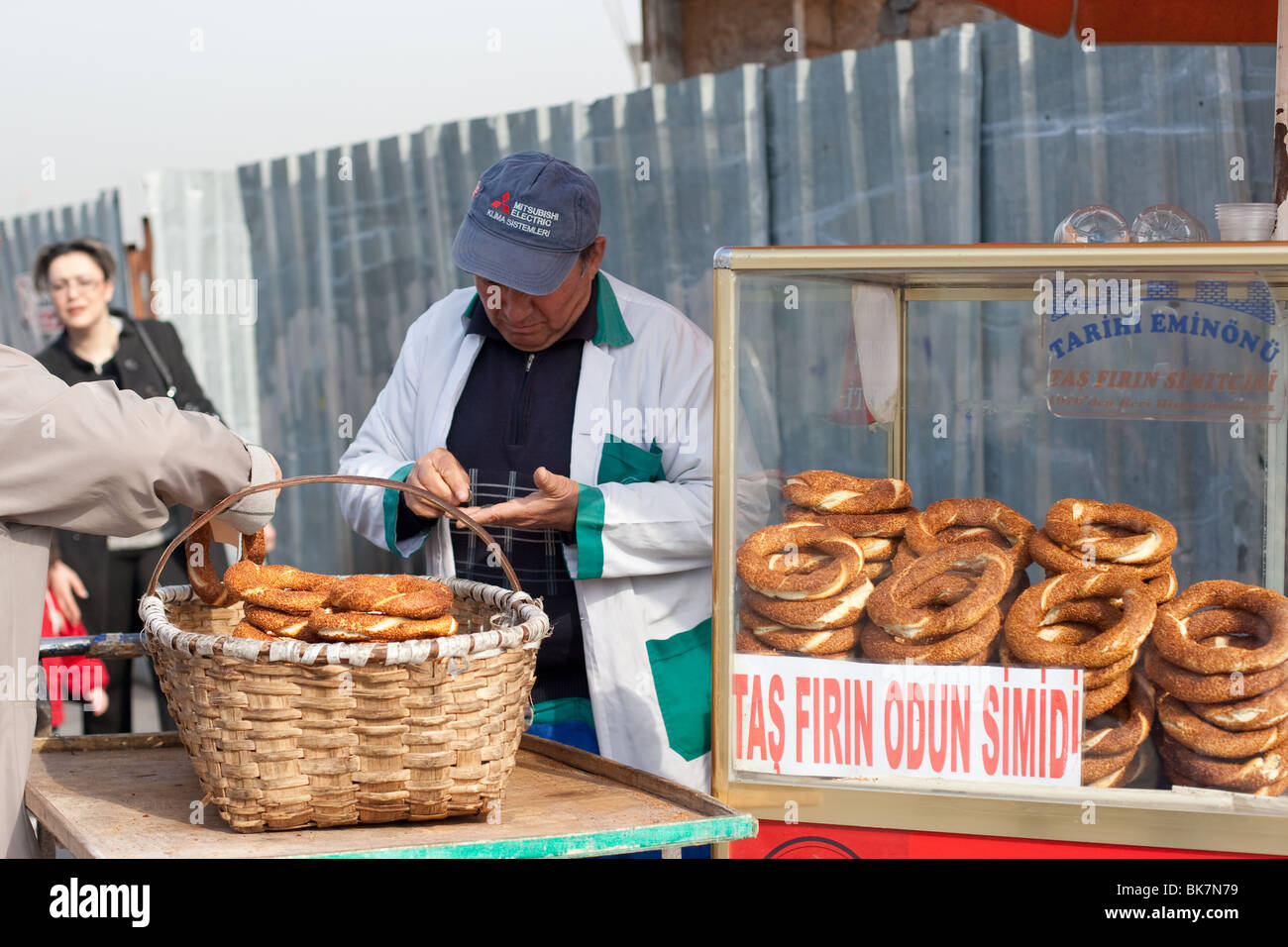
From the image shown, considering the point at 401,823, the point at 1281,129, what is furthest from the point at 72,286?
the point at 1281,129

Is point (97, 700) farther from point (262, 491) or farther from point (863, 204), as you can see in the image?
point (863, 204)

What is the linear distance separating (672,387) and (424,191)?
307cm

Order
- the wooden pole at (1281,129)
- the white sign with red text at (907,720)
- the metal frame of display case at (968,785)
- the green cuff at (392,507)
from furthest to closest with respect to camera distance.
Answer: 1. the green cuff at (392,507)
2. the wooden pole at (1281,129)
3. the white sign with red text at (907,720)
4. the metal frame of display case at (968,785)

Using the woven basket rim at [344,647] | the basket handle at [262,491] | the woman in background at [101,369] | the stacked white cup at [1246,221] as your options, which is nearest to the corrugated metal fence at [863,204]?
the stacked white cup at [1246,221]

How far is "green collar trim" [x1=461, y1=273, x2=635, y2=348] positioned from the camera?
262 cm

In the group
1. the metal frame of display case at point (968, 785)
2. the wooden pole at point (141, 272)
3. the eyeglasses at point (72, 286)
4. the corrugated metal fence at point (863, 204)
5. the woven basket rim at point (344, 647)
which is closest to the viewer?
the woven basket rim at point (344, 647)

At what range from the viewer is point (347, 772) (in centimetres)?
158

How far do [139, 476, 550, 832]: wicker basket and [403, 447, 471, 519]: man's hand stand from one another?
0.76 metres

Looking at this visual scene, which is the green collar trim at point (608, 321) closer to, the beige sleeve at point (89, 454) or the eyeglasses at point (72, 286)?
the beige sleeve at point (89, 454)

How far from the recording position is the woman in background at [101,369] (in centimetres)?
449

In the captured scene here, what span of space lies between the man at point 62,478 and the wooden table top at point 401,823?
0.44 feet

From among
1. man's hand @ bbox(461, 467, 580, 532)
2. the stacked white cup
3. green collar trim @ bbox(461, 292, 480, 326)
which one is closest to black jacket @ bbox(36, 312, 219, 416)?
green collar trim @ bbox(461, 292, 480, 326)
